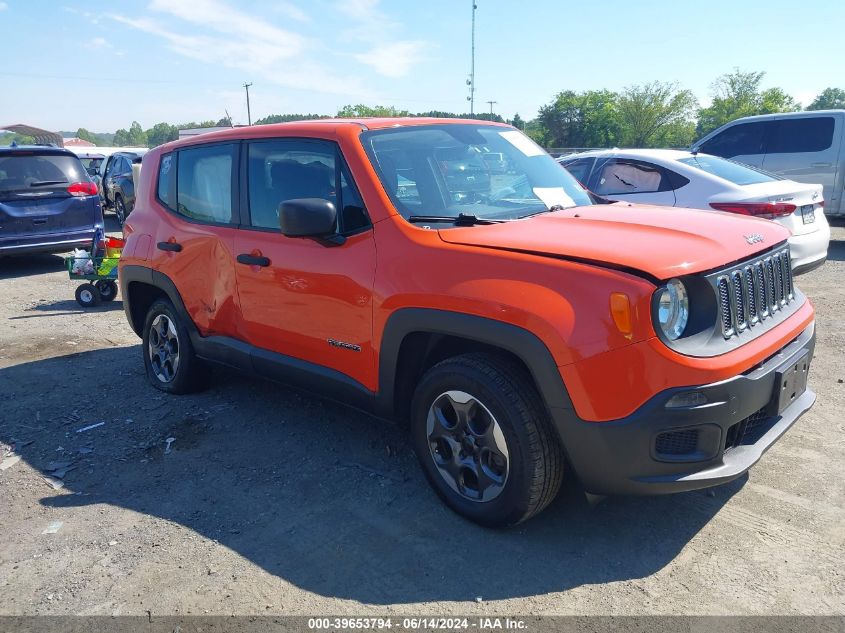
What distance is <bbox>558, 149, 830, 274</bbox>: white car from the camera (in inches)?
258

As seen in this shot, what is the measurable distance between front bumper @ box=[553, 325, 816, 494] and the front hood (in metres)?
0.50

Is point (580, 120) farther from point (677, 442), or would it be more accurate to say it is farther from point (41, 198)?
point (677, 442)

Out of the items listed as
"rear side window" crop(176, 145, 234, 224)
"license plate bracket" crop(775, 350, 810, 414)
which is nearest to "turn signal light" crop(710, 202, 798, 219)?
"license plate bracket" crop(775, 350, 810, 414)

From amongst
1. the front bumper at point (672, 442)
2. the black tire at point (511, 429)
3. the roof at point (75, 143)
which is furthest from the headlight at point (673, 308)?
the roof at point (75, 143)

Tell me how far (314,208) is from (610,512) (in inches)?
80.6

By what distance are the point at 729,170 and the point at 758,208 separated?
2.70 ft

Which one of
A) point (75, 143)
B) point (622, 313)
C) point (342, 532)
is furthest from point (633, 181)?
point (75, 143)

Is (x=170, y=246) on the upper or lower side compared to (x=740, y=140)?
lower

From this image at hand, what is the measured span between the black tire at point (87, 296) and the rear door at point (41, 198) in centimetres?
257

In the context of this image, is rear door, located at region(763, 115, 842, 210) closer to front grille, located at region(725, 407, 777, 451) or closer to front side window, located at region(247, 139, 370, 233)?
front grille, located at region(725, 407, 777, 451)

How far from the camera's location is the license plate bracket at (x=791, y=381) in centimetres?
285

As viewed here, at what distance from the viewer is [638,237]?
2936mm

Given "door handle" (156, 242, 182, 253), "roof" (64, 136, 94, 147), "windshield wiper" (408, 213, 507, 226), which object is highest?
"roof" (64, 136, 94, 147)

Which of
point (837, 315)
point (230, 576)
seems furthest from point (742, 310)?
point (837, 315)
